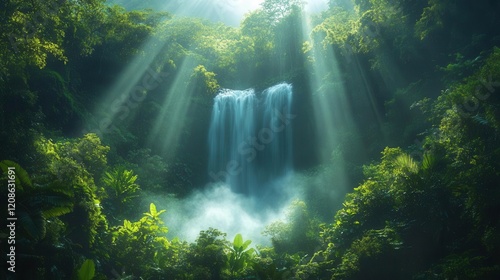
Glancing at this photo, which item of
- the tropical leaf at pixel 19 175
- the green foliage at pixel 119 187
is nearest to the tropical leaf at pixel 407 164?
the tropical leaf at pixel 19 175

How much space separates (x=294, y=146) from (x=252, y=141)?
2.74 metres

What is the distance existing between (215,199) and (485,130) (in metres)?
14.3

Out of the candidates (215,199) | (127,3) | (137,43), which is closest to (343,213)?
(215,199)

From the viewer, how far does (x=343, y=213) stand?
35.0 ft

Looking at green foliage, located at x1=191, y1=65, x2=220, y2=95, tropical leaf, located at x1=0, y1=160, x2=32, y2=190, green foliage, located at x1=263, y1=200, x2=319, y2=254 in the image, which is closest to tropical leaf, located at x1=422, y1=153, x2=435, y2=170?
green foliage, located at x1=263, y1=200, x2=319, y2=254

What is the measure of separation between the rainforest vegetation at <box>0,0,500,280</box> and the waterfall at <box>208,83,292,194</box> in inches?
33.4

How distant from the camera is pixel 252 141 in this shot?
24375 mm

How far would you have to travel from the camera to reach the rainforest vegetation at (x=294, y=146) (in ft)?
27.9

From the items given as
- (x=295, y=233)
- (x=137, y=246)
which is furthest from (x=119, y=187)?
(x=295, y=233)

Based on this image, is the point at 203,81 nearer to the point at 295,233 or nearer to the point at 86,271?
the point at 295,233

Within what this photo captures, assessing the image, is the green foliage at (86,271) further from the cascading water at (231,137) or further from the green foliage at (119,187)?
the cascading water at (231,137)

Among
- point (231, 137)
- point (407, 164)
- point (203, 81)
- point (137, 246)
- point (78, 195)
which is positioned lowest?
point (137, 246)

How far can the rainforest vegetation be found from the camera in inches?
335

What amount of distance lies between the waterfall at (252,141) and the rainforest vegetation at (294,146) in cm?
85
